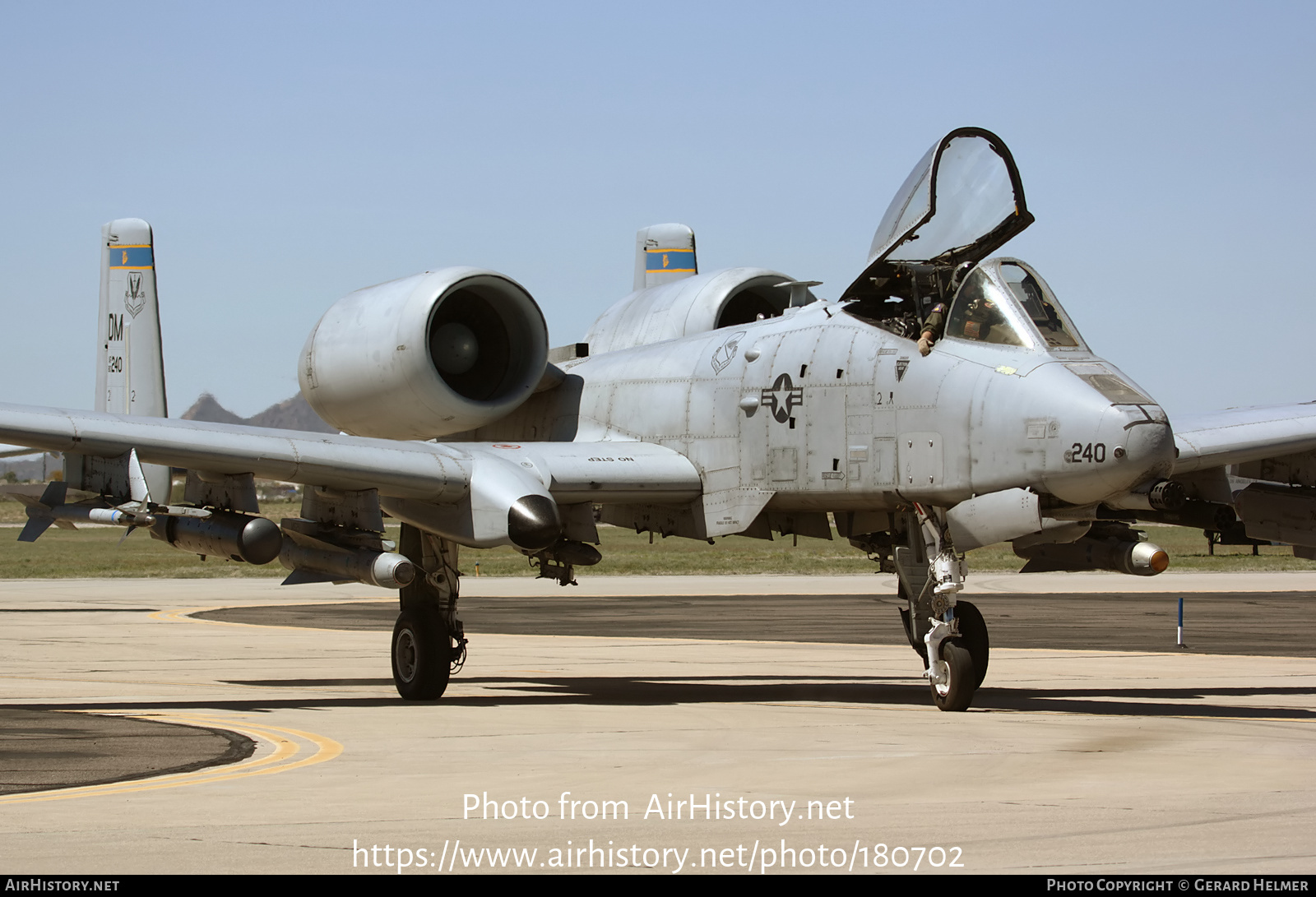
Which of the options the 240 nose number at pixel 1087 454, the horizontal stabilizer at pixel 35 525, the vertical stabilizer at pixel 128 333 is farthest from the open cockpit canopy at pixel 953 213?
the vertical stabilizer at pixel 128 333

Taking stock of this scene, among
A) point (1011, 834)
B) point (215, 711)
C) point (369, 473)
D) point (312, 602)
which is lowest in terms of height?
point (312, 602)

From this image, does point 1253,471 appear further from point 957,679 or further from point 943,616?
point 957,679

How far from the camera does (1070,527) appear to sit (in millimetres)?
13000

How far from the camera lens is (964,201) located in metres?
13.8

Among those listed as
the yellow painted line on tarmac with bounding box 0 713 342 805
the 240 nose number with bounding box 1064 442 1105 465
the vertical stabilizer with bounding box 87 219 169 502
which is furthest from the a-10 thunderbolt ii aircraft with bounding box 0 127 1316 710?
the vertical stabilizer with bounding box 87 219 169 502

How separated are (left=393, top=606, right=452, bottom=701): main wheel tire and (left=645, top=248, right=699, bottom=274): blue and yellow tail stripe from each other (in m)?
7.94

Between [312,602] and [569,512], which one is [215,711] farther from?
[312,602]

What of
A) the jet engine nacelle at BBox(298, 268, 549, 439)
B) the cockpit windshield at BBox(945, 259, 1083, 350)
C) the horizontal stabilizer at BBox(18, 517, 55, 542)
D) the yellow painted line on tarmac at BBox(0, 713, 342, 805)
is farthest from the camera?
the jet engine nacelle at BBox(298, 268, 549, 439)

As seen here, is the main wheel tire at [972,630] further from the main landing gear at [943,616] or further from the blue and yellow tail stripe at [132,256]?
the blue and yellow tail stripe at [132,256]

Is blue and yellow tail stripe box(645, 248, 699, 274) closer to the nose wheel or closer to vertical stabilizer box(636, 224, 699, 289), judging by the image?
vertical stabilizer box(636, 224, 699, 289)

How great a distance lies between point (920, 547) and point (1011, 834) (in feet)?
21.2

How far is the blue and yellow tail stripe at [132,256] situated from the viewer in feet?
84.6

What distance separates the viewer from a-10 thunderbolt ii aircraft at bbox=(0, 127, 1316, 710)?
42.2ft

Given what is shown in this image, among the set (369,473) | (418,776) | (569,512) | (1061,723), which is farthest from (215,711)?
(1061,723)
